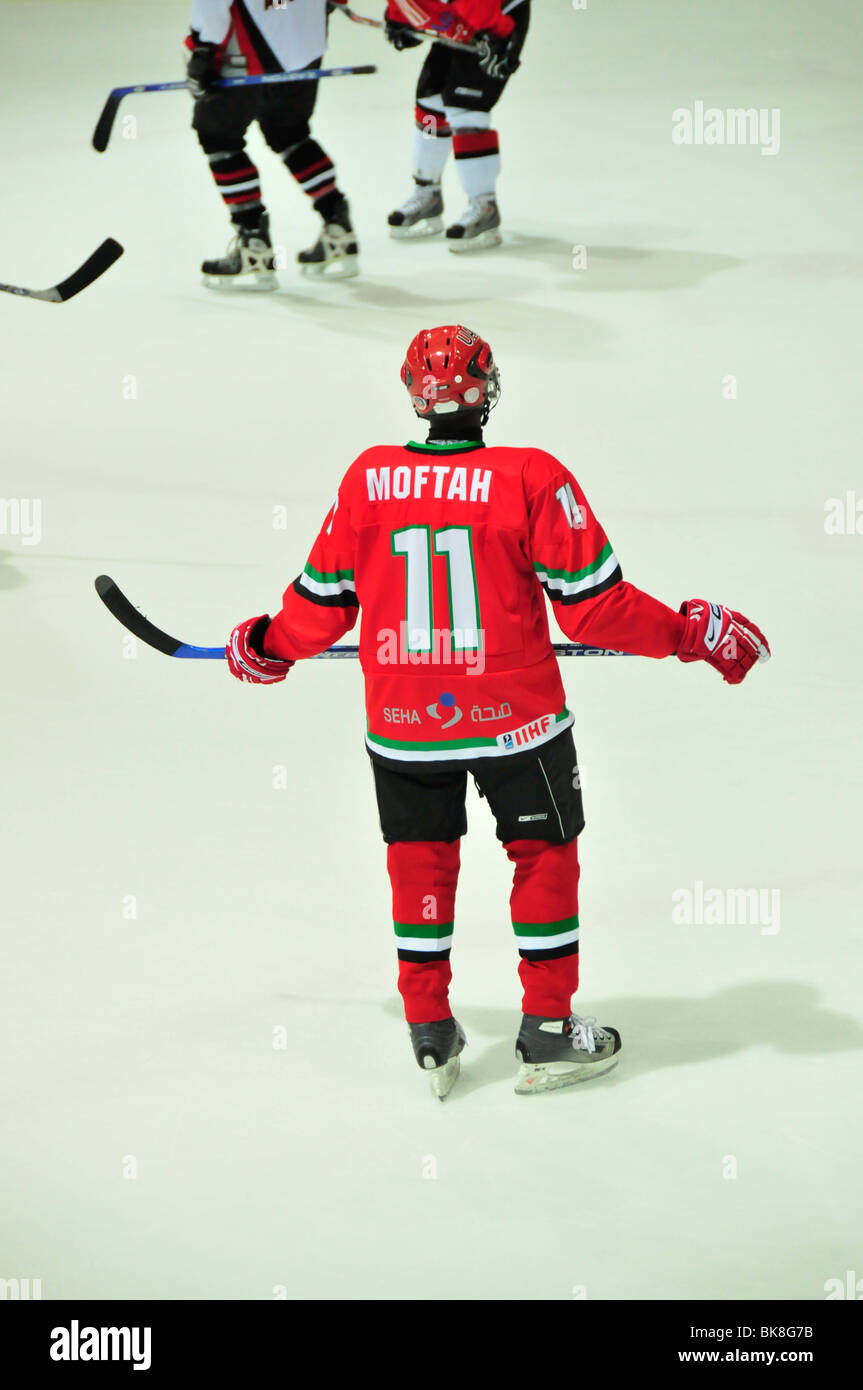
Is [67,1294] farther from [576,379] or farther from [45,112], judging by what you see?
[45,112]

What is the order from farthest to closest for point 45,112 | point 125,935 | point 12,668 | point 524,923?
point 45,112 < point 12,668 < point 125,935 < point 524,923

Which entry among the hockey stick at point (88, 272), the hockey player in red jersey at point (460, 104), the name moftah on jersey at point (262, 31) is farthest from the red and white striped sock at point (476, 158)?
the hockey stick at point (88, 272)

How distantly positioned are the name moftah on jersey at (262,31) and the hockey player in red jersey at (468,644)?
3677 millimetres

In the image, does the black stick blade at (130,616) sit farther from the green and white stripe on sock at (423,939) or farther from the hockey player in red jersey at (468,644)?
the green and white stripe on sock at (423,939)

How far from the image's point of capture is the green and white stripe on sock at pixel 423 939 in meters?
2.59

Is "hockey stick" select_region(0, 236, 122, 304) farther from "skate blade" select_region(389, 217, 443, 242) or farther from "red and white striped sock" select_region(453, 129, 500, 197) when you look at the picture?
"skate blade" select_region(389, 217, 443, 242)

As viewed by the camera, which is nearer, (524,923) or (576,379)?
(524,923)

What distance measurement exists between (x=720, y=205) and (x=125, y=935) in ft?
15.5

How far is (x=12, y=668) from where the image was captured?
3.98 m

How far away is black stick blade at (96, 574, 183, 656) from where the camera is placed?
2699 millimetres

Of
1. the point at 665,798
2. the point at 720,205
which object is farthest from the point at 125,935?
the point at 720,205

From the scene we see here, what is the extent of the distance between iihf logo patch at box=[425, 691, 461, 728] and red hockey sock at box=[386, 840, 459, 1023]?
20 cm

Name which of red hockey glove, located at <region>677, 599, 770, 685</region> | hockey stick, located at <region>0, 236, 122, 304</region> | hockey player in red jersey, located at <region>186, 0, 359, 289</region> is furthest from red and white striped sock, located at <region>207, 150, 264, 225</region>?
red hockey glove, located at <region>677, 599, 770, 685</region>

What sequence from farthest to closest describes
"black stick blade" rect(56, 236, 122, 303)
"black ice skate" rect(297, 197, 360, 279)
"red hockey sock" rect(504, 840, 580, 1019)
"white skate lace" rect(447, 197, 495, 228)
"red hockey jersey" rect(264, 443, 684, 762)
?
1. "white skate lace" rect(447, 197, 495, 228)
2. "black ice skate" rect(297, 197, 360, 279)
3. "black stick blade" rect(56, 236, 122, 303)
4. "red hockey sock" rect(504, 840, 580, 1019)
5. "red hockey jersey" rect(264, 443, 684, 762)
